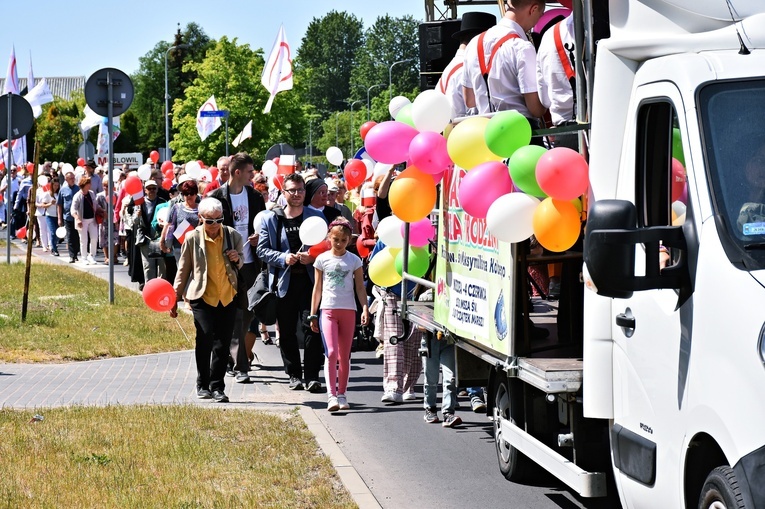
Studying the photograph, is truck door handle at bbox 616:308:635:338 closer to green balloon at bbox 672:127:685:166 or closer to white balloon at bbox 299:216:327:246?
green balloon at bbox 672:127:685:166

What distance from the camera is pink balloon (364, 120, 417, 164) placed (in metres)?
8.94

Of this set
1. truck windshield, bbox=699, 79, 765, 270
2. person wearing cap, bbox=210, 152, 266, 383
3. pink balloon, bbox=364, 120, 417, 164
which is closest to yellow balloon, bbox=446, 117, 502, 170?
pink balloon, bbox=364, 120, 417, 164

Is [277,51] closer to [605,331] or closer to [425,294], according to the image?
[425,294]

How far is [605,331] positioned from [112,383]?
739 cm

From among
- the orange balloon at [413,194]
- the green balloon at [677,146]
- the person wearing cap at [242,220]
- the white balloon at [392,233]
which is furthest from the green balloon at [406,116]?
the green balloon at [677,146]

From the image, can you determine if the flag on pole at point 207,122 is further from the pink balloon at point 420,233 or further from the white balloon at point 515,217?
the white balloon at point 515,217

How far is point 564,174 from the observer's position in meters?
6.31

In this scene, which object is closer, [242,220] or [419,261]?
[419,261]

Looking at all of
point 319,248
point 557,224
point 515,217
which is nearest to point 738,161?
point 557,224

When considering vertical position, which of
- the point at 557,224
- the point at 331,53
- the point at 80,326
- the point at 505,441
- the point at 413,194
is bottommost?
the point at 80,326

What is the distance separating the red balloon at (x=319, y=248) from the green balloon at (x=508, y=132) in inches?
197

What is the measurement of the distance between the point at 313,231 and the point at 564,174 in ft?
18.4

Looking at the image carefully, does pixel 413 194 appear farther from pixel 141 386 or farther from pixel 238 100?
pixel 238 100

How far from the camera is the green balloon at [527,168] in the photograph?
676cm
